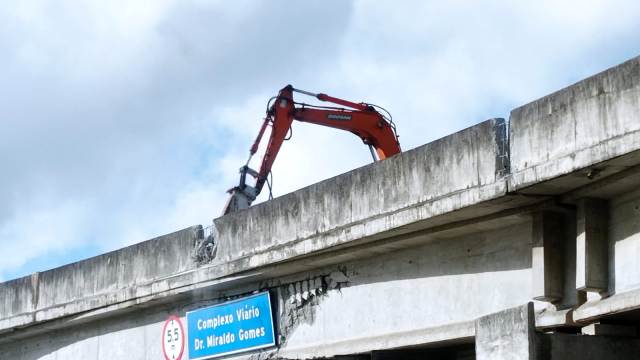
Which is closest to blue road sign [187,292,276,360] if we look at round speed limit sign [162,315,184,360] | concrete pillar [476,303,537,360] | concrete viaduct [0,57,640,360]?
concrete viaduct [0,57,640,360]

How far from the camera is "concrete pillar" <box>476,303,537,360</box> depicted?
24.9ft

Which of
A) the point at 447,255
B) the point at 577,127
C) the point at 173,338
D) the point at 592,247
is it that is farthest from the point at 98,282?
the point at 577,127

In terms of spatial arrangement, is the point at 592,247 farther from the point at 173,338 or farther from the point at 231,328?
the point at 173,338

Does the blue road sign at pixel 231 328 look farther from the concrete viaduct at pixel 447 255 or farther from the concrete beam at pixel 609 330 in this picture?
the concrete beam at pixel 609 330

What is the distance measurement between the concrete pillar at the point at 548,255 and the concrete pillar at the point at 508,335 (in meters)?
0.47

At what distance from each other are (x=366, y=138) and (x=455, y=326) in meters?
9.36

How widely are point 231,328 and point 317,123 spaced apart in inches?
278

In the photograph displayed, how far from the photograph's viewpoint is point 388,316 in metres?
9.49

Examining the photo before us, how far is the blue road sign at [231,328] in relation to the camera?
1058 centimetres

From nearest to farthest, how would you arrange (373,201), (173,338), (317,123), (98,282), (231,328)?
(373,201), (231,328), (173,338), (98,282), (317,123)

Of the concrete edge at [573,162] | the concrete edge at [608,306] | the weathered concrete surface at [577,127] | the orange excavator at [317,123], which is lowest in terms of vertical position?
the concrete edge at [608,306]

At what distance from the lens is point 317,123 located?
17.5 metres

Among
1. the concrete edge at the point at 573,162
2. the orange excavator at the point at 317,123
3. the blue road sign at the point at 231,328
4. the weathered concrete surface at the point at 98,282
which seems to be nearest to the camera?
the concrete edge at the point at 573,162

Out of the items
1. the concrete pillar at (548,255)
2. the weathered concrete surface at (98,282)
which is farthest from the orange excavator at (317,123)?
the concrete pillar at (548,255)
